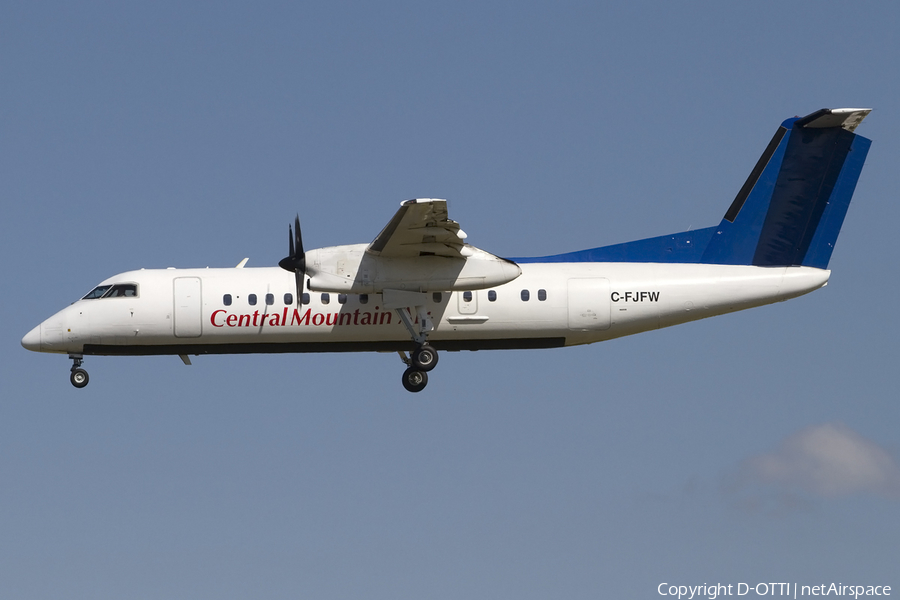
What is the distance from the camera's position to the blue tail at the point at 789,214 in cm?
2223

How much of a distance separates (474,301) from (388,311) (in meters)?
1.75

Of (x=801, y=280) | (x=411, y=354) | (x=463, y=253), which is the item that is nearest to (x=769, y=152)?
(x=801, y=280)

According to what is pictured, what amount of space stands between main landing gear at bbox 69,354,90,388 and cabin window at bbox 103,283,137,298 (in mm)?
1480

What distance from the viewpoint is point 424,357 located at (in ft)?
69.7

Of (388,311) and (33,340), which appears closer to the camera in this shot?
(388,311)

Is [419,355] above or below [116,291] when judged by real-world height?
above

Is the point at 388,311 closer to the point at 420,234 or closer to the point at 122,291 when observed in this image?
the point at 420,234

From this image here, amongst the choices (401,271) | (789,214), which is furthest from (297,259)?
(789,214)

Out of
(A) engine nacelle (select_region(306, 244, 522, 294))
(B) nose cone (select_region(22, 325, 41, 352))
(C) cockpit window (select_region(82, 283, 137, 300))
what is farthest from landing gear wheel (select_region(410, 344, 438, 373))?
(B) nose cone (select_region(22, 325, 41, 352))

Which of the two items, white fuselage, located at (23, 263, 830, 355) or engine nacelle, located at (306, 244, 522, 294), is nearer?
engine nacelle, located at (306, 244, 522, 294)

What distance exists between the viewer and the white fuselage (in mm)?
21328

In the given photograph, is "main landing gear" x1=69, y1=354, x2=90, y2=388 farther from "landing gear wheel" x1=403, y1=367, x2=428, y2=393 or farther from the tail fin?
the tail fin

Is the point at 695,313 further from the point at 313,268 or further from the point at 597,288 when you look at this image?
the point at 313,268

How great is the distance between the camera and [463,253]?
20.3 meters
